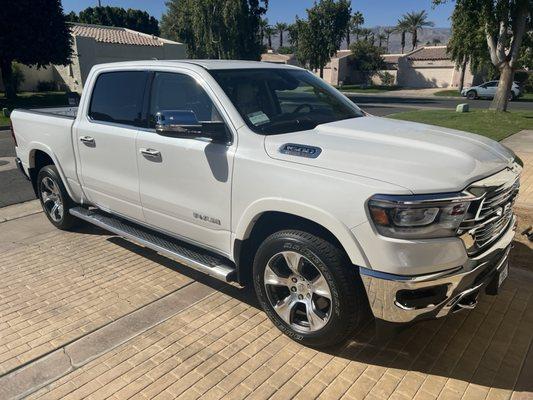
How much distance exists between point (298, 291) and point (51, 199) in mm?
3858

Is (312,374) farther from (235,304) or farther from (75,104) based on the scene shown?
(75,104)

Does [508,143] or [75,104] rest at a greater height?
[75,104]

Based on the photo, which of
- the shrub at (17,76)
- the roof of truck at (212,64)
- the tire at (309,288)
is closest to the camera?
the tire at (309,288)

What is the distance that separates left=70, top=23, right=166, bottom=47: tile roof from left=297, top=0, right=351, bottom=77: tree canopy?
18.1m

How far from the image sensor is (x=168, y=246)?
405 centimetres

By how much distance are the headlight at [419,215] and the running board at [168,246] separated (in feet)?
4.51

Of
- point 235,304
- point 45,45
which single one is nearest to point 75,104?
point 235,304

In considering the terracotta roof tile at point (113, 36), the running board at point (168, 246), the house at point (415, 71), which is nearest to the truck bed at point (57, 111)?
the running board at point (168, 246)

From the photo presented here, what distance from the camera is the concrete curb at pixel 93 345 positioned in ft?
9.76

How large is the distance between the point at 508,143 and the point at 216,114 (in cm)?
1065

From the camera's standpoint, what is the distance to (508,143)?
11.8 meters

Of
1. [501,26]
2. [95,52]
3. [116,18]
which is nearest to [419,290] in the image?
[501,26]

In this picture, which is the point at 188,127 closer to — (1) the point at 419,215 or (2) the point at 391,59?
(1) the point at 419,215

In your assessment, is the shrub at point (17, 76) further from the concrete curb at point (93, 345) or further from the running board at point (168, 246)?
the concrete curb at point (93, 345)
